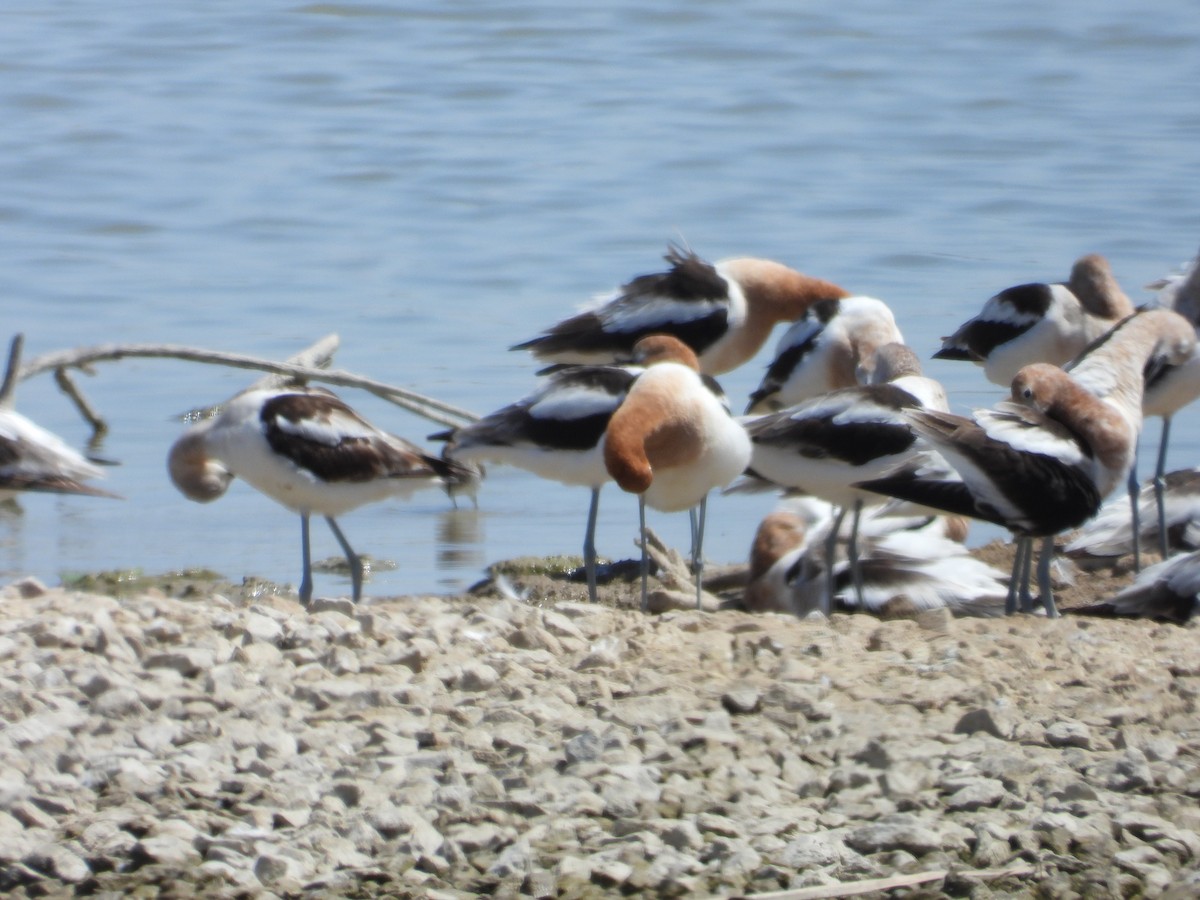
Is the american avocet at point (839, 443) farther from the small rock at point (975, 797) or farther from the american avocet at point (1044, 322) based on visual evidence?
the american avocet at point (1044, 322)

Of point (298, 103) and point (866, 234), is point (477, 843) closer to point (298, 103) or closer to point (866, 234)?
point (866, 234)

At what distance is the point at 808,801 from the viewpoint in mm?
4789

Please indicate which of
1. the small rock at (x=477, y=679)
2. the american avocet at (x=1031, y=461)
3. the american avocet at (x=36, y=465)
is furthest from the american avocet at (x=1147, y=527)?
the american avocet at (x=36, y=465)

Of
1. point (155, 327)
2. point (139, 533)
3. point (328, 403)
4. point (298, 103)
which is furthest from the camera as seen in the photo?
point (298, 103)

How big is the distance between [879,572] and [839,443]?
0.52 meters

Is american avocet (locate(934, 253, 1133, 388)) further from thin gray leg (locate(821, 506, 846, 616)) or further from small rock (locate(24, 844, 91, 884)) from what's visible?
small rock (locate(24, 844, 91, 884))

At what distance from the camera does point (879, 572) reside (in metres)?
7.55

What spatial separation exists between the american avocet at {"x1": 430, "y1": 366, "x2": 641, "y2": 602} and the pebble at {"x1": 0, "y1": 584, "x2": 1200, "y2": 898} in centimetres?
178

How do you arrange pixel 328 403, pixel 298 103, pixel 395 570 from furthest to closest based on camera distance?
pixel 298 103, pixel 395 570, pixel 328 403

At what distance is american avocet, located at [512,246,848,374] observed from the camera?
1019 cm

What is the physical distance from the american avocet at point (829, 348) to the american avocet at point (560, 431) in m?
1.88

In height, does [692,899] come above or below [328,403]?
below

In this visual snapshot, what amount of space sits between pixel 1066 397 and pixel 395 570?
3.29 m

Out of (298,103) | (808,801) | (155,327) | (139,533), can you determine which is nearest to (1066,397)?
(808,801)
